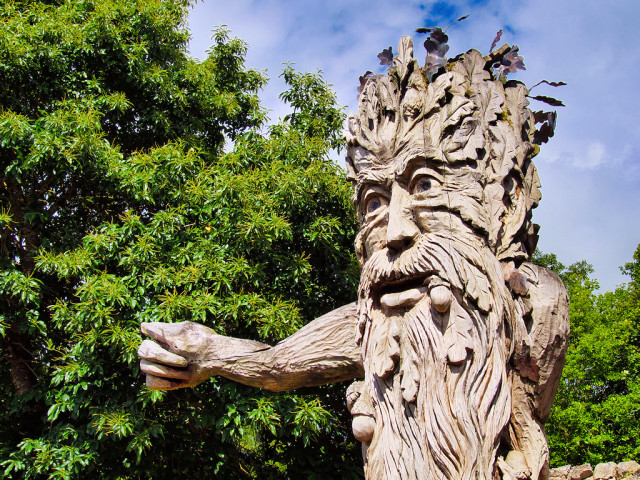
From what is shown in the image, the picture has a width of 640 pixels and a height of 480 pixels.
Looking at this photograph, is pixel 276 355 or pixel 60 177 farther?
pixel 60 177

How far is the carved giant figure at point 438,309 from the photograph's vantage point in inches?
84.8

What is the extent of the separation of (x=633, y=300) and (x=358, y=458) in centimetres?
1173

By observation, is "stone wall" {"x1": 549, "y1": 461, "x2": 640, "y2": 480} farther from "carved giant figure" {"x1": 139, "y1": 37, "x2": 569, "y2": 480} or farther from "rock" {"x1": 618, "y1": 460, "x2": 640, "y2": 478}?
"carved giant figure" {"x1": 139, "y1": 37, "x2": 569, "y2": 480}

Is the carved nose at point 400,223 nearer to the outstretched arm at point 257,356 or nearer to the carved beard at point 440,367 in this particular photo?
the carved beard at point 440,367

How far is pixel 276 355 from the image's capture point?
2.93 meters

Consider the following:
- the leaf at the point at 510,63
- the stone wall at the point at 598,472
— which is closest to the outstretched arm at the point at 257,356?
the leaf at the point at 510,63

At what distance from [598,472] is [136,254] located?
685 cm

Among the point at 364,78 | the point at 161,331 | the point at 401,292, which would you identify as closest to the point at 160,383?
the point at 161,331

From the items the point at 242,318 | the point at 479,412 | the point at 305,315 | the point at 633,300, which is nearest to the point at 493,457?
the point at 479,412

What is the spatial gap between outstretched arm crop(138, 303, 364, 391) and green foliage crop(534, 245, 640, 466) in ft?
35.1

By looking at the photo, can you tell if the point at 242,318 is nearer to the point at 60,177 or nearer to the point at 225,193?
the point at 225,193

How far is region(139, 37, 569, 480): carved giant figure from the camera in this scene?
7.07 feet

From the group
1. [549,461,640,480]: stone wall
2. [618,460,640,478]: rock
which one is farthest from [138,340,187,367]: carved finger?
[618,460,640,478]: rock

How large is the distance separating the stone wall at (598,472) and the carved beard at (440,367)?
6.04 metres
